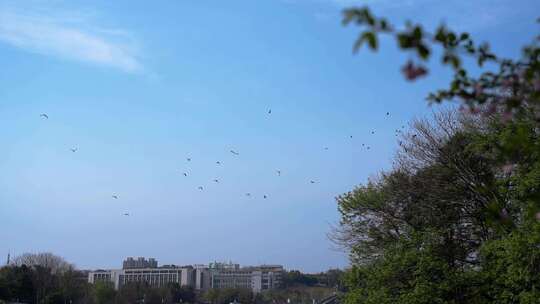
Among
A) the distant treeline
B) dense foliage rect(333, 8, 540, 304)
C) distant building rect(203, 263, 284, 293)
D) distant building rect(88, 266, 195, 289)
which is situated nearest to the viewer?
dense foliage rect(333, 8, 540, 304)

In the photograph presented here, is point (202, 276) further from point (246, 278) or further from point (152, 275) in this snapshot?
point (152, 275)

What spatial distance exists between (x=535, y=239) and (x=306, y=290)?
133832 millimetres

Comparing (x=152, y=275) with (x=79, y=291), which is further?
(x=152, y=275)

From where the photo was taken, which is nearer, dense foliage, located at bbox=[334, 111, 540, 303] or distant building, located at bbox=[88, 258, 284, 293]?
dense foliage, located at bbox=[334, 111, 540, 303]

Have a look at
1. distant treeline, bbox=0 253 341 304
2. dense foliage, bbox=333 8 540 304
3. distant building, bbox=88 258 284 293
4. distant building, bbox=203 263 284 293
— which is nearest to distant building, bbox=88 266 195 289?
distant building, bbox=88 258 284 293

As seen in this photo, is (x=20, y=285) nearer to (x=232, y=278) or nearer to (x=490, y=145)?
(x=490, y=145)

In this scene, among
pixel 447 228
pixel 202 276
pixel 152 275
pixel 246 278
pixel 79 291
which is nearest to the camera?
pixel 447 228

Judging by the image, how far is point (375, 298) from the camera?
22453mm

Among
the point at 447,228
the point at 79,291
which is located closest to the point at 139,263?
the point at 79,291

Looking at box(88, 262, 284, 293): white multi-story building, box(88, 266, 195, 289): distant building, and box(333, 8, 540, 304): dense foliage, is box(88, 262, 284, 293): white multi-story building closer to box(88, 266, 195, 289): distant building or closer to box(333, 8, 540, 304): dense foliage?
box(88, 266, 195, 289): distant building

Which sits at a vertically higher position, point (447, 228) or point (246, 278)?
point (246, 278)

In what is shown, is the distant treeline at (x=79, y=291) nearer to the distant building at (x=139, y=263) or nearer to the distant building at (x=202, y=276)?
the distant building at (x=202, y=276)

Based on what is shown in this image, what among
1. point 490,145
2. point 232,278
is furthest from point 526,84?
point 232,278

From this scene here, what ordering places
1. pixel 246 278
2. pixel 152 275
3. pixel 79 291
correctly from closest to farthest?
pixel 79 291, pixel 152 275, pixel 246 278
